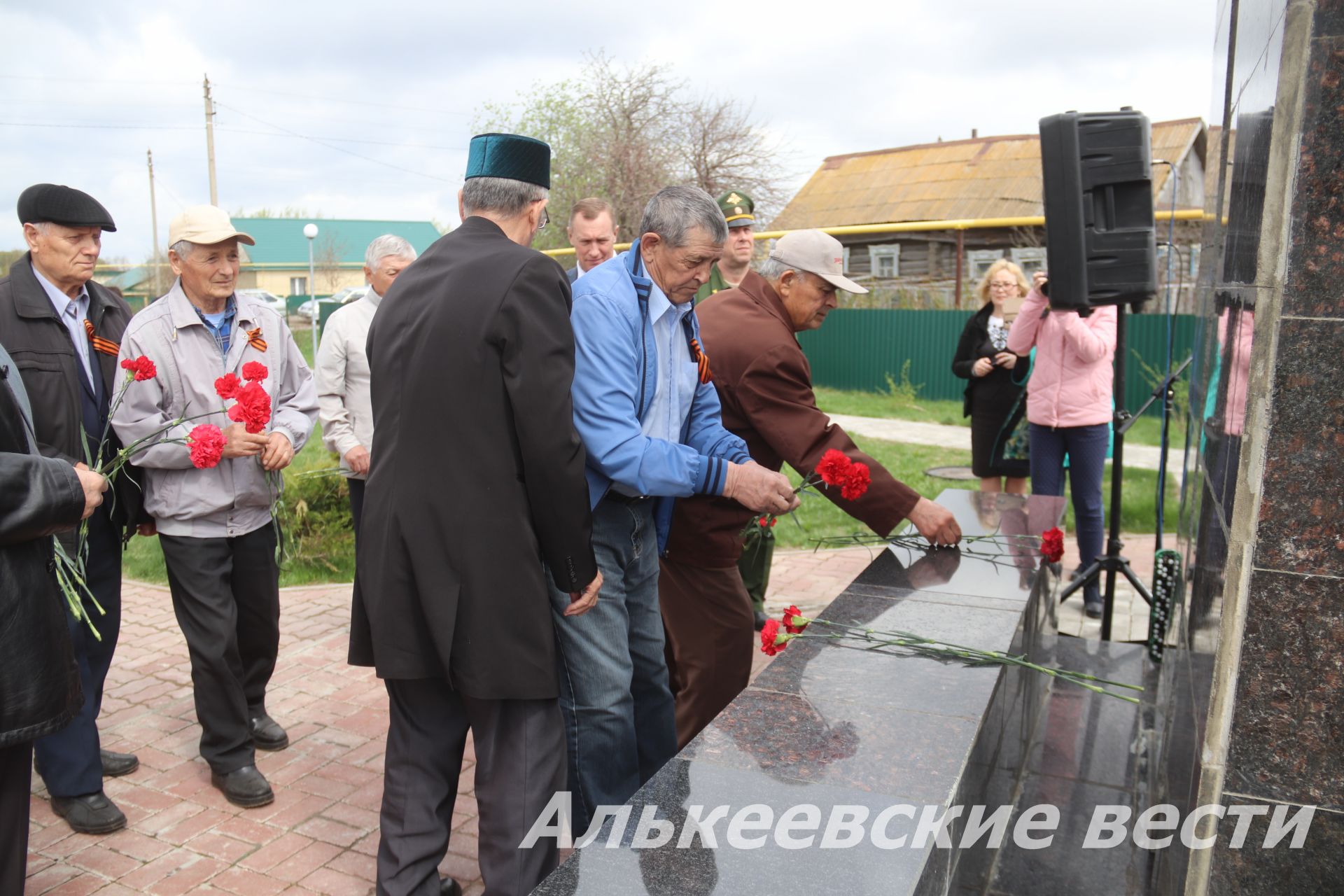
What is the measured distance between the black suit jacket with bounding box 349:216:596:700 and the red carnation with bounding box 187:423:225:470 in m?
1.03

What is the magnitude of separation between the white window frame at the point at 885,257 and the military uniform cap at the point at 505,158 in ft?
A: 79.4

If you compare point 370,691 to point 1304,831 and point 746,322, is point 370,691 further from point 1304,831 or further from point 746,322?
point 1304,831

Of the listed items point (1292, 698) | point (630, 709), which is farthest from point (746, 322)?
point (1292, 698)

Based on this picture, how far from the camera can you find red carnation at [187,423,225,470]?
348 centimetres

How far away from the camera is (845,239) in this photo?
84.6 feet

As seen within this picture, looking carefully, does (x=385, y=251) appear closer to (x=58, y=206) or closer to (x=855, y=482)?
(x=58, y=206)

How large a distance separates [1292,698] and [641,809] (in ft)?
4.26

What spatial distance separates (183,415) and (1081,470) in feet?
15.7

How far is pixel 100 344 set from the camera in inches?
160

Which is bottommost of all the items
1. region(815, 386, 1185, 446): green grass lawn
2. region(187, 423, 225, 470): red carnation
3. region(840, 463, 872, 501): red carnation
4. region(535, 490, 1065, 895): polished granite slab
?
region(815, 386, 1185, 446): green grass lawn

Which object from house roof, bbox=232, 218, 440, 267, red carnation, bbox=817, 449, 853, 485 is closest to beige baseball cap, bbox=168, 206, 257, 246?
red carnation, bbox=817, 449, 853, 485

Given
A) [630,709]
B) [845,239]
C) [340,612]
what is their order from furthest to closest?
[845,239] < [340,612] < [630,709]

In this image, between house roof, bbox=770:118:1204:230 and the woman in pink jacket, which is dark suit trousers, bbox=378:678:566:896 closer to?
the woman in pink jacket

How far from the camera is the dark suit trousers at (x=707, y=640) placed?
12.1 ft
